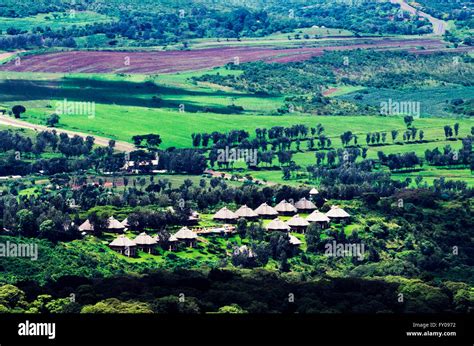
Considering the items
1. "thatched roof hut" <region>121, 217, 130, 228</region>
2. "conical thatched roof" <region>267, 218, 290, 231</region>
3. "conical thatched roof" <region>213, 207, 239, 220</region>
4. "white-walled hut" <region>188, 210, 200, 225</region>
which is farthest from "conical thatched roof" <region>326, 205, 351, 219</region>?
"thatched roof hut" <region>121, 217, 130, 228</region>

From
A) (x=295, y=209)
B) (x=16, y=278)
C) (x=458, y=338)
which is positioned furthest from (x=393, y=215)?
(x=458, y=338)

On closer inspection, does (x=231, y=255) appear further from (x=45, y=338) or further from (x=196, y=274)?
(x=45, y=338)

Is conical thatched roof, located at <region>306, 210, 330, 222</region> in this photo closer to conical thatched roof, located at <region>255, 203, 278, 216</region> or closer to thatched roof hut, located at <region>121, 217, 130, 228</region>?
conical thatched roof, located at <region>255, 203, 278, 216</region>

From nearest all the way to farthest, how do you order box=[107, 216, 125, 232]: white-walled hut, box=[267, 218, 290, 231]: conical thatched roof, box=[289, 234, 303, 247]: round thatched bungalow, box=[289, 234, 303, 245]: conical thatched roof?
box=[107, 216, 125, 232]: white-walled hut < box=[289, 234, 303, 247]: round thatched bungalow < box=[289, 234, 303, 245]: conical thatched roof < box=[267, 218, 290, 231]: conical thatched roof

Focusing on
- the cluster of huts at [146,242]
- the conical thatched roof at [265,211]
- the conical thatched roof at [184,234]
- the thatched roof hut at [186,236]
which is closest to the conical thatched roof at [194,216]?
the cluster of huts at [146,242]

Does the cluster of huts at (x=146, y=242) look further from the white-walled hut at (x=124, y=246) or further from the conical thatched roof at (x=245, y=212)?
the conical thatched roof at (x=245, y=212)

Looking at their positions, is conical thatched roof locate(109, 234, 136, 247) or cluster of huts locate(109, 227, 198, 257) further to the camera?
conical thatched roof locate(109, 234, 136, 247)
